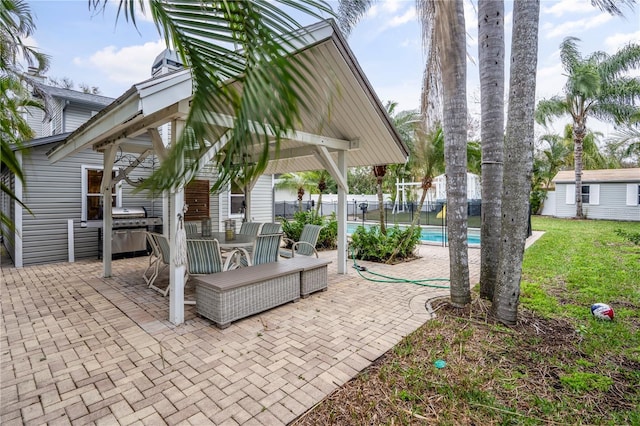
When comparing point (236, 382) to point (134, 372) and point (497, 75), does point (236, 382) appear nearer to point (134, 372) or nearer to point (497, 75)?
point (134, 372)

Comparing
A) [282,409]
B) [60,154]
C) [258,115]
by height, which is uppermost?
[60,154]

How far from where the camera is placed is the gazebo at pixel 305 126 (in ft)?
10.5

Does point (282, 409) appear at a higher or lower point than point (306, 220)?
lower

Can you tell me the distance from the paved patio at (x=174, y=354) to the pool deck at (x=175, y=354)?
1cm

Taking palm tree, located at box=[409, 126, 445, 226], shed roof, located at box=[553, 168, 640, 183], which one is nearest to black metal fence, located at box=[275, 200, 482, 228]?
palm tree, located at box=[409, 126, 445, 226]

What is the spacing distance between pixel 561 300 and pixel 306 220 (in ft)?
22.9

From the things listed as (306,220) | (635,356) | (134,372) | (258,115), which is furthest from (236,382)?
(306,220)

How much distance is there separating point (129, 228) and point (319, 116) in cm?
898

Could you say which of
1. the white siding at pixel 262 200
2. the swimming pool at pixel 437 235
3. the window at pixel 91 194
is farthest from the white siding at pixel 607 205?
the window at pixel 91 194

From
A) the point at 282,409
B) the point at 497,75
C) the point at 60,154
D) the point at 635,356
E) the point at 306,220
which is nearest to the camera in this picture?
the point at 282,409

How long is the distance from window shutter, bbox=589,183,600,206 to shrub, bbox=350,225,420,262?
1615cm

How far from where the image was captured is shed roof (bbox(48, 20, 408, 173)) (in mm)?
2314

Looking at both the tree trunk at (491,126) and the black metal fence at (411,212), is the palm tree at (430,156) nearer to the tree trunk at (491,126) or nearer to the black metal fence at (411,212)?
the black metal fence at (411,212)

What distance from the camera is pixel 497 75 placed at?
13.7 feet
